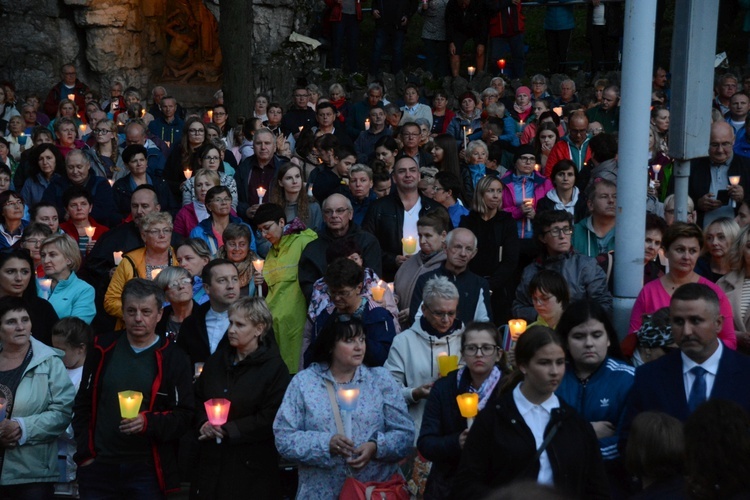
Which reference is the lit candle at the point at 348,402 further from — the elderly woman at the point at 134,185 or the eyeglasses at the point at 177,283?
the elderly woman at the point at 134,185

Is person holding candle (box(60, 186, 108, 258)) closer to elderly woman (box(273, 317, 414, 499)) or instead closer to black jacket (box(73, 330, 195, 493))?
black jacket (box(73, 330, 195, 493))

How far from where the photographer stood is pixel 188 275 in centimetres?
782

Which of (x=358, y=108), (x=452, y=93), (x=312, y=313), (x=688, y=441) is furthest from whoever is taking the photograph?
(x=452, y=93)

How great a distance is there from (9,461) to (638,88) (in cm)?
388

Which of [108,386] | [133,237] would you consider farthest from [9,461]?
[133,237]

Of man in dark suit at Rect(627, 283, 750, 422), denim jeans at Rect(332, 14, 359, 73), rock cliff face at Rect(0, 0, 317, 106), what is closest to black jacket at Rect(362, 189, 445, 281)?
man in dark suit at Rect(627, 283, 750, 422)

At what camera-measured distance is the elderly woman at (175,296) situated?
7.76 metres

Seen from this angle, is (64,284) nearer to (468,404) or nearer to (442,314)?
(442,314)

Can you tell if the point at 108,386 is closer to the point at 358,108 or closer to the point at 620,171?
the point at 620,171

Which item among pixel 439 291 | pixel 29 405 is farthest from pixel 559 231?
pixel 29 405

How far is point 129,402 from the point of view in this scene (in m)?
6.28

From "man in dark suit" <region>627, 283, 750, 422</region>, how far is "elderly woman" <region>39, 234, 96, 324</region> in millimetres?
4164

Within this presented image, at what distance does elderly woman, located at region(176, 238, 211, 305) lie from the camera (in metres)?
8.56

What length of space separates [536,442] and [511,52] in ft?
46.3
